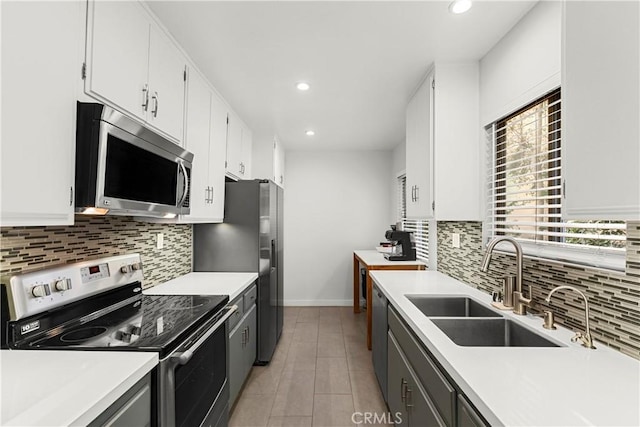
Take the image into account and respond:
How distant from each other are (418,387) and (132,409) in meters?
1.15

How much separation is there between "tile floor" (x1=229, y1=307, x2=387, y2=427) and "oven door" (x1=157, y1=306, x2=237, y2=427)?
49 cm

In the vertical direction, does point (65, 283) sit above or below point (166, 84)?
below

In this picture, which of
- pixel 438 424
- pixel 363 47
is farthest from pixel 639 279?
pixel 363 47

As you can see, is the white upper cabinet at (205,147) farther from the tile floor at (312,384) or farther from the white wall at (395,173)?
the white wall at (395,173)

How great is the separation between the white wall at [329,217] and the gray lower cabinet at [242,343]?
92.0 inches

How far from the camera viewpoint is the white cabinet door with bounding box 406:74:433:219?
2.38m

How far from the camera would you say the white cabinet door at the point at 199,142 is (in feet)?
7.23

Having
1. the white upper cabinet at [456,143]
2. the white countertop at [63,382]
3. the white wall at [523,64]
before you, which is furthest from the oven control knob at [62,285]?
the white wall at [523,64]

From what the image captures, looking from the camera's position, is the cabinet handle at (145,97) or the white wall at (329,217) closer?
the cabinet handle at (145,97)

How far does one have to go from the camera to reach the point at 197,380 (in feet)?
5.04

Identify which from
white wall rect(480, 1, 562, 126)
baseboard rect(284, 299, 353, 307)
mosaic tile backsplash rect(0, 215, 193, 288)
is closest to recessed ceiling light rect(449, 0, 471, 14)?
white wall rect(480, 1, 562, 126)

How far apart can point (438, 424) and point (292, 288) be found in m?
4.14

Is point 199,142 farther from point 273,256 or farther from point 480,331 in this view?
point 480,331

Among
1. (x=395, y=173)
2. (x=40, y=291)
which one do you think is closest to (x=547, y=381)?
(x=40, y=291)
